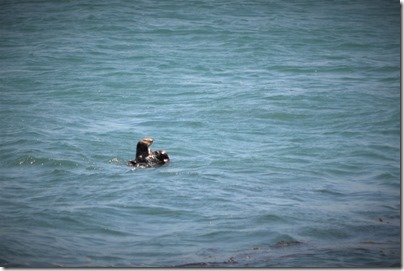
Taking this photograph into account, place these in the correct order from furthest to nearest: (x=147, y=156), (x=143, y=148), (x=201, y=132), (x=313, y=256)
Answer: (x=201, y=132) < (x=147, y=156) < (x=143, y=148) < (x=313, y=256)

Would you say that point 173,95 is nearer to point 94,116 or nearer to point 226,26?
point 94,116

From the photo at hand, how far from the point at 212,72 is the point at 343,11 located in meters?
6.29

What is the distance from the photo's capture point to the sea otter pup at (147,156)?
13844mm

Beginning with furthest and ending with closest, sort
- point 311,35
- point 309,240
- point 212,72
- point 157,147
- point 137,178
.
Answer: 1. point 311,35
2. point 212,72
3. point 157,147
4. point 137,178
5. point 309,240

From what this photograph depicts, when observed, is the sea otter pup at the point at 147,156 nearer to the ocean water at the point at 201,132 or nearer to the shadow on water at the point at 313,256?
the ocean water at the point at 201,132

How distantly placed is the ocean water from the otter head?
0.41m

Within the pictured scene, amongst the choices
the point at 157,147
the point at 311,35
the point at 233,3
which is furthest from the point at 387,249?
the point at 233,3

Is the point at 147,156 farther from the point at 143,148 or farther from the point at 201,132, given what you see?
the point at 201,132

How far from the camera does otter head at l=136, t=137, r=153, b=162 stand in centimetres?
1382

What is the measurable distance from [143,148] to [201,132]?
343cm

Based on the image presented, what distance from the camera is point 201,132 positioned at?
1712cm

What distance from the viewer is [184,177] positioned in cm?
1335

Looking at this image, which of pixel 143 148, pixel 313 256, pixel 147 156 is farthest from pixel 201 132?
pixel 313 256

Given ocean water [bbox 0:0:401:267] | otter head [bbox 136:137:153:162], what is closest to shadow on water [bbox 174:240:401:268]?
ocean water [bbox 0:0:401:267]
